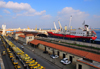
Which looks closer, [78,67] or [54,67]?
[78,67]

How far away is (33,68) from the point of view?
16688 millimetres

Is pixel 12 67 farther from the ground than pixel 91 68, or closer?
closer

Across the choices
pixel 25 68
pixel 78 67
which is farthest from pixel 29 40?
pixel 78 67

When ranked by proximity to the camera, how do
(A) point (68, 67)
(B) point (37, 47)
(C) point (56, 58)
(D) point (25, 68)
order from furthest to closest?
(B) point (37, 47) → (C) point (56, 58) → (A) point (68, 67) → (D) point (25, 68)

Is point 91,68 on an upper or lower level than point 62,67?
upper

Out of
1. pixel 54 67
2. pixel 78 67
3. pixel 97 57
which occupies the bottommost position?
pixel 54 67

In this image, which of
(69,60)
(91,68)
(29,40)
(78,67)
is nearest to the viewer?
(91,68)

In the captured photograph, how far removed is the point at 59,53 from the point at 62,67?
20.0 feet

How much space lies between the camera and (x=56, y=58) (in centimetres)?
2381

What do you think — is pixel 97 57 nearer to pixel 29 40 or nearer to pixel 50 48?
pixel 50 48

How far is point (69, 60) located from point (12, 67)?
1336 cm

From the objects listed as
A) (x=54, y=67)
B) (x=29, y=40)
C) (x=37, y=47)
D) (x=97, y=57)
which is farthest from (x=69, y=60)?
(x=29, y=40)

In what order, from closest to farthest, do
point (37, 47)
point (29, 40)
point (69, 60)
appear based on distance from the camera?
point (69, 60) < point (37, 47) < point (29, 40)

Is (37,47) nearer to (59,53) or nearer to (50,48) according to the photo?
(50,48)
